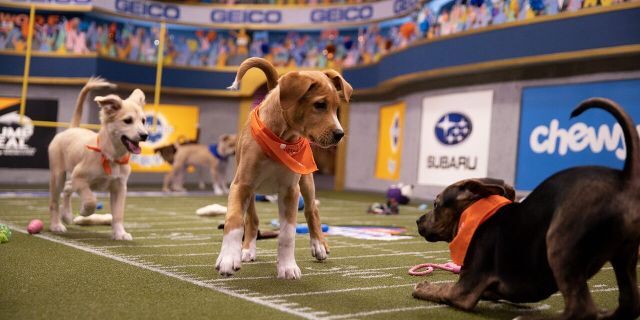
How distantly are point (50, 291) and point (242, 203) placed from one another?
126cm

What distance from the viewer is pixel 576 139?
1214 cm

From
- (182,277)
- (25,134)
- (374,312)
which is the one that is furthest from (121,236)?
(25,134)

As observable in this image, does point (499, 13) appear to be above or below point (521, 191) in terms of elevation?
above

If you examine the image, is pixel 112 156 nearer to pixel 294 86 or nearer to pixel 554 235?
pixel 294 86

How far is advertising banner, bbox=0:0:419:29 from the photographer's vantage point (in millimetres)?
20297

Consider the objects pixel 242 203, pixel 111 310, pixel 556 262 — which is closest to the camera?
pixel 556 262

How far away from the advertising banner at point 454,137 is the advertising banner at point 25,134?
9907mm

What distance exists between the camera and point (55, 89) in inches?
735

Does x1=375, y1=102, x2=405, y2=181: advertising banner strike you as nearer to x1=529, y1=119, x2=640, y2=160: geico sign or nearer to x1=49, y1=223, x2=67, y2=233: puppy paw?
x1=529, y1=119, x2=640, y2=160: geico sign

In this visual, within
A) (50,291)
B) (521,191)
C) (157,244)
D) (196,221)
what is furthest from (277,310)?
(521,191)

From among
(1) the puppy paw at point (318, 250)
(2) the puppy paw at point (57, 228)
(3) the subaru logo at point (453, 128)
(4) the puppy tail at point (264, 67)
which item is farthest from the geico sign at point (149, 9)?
(1) the puppy paw at point (318, 250)

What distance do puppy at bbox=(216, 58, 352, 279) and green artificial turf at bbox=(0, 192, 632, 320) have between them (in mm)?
291

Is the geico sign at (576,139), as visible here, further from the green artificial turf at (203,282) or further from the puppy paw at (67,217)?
the puppy paw at (67,217)

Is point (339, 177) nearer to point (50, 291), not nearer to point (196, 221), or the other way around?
point (196, 221)
